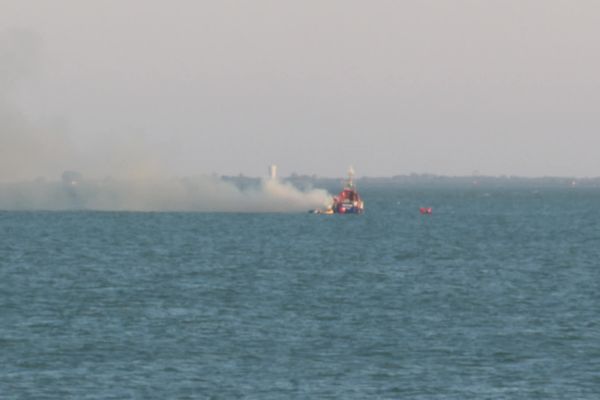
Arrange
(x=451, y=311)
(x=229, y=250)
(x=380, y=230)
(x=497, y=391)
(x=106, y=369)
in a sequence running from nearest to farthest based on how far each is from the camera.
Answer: (x=497, y=391) < (x=106, y=369) < (x=451, y=311) < (x=229, y=250) < (x=380, y=230)

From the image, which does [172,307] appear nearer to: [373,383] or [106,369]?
[106,369]

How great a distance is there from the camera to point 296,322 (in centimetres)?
6181

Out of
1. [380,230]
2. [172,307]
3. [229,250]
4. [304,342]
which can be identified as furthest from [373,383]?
[380,230]

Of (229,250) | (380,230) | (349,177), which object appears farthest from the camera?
(349,177)

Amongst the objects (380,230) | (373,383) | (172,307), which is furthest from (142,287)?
(380,230)

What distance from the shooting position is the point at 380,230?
166 meters

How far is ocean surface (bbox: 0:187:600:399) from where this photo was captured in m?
45.0

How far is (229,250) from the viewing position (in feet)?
393

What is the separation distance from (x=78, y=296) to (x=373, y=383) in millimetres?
33281

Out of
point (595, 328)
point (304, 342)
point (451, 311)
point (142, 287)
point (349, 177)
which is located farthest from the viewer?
point (349, 177)

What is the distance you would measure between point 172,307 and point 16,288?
49.8 ft

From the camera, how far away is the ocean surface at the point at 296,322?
4500cm

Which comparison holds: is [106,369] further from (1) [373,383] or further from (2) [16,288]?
(2) [16,288]

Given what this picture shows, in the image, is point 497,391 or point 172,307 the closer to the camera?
point 497,391
